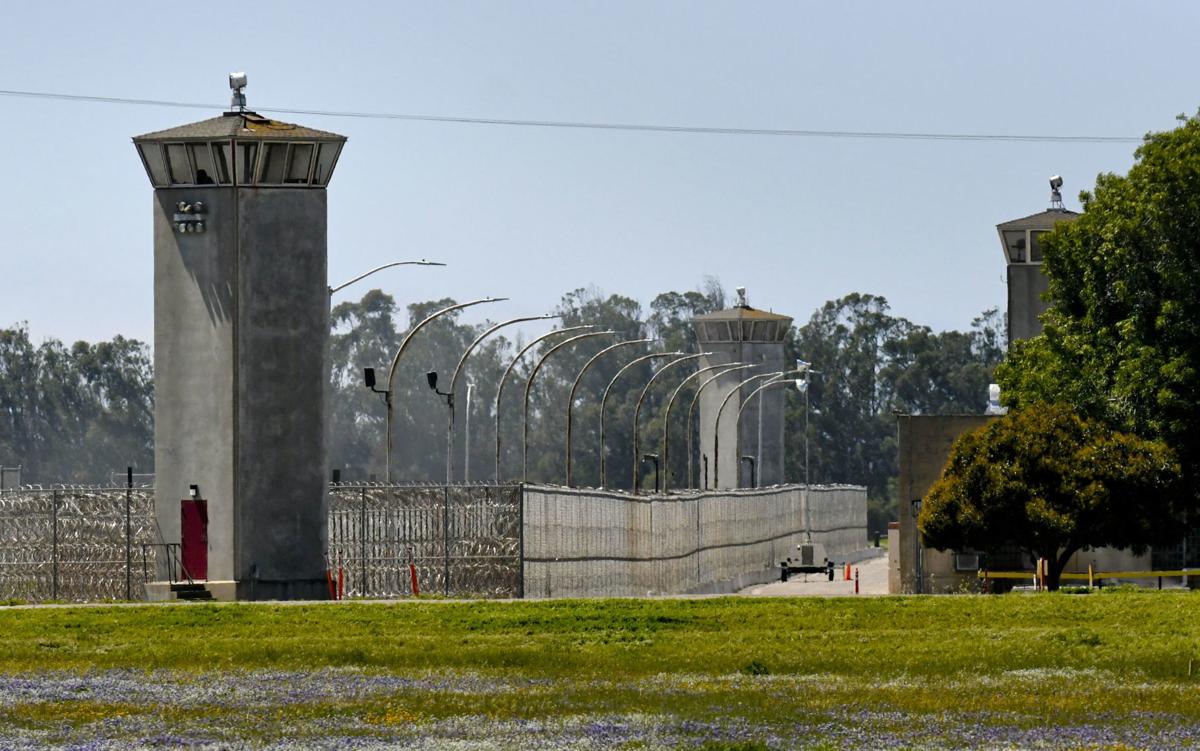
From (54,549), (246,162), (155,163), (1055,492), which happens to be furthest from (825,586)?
(155,163)

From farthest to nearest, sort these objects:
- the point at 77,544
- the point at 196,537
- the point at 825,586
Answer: the point at 825,586
the point at 77,544
the point at 196,537

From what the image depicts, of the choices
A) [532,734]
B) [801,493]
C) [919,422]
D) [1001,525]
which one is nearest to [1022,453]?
[1001,525]

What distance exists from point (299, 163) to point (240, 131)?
1.81 meters

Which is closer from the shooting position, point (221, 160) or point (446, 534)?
point (446, 534)

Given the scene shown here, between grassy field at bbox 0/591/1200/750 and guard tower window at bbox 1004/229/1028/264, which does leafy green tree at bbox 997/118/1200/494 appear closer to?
grassy field at bbox 0/591/1200/750

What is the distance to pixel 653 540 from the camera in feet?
252

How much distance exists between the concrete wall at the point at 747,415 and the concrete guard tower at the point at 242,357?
251 ft

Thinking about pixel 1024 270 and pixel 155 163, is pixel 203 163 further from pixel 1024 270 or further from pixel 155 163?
pixel 1024 270

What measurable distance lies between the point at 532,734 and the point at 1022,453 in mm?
42100

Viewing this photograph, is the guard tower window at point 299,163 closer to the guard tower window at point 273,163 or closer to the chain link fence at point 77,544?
the guard tower window at point 273,163

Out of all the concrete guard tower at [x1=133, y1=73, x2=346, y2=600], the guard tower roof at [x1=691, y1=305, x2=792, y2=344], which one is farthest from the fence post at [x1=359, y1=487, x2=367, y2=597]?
the guard tower roof at [x1=691, y1=305, x2=792, y2=344]

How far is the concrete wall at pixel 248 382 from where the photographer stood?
5862 centimetres

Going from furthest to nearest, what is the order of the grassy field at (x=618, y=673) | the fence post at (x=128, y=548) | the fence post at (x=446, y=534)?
the fence post at (x=128, y=548)
the fence post at (x=446, y=534)
the grassy field at (x=618, y=673)

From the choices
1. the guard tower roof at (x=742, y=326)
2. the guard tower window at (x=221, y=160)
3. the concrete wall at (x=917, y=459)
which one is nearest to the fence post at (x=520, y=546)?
the guard tower window at (x=221, y=160)
